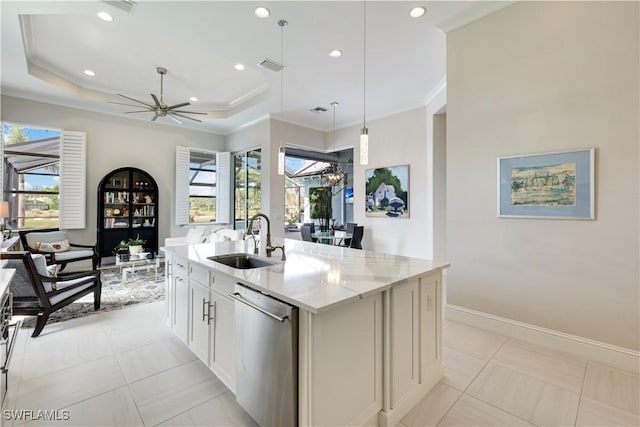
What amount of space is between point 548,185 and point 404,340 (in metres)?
2.03

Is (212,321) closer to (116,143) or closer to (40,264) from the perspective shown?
(40,264)

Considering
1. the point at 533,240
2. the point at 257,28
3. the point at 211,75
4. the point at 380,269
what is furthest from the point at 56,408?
the point at 211,75

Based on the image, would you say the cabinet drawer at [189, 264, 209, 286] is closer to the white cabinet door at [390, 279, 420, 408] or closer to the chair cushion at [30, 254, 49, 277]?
the white cabinet door at [390, 279, 420, 408]

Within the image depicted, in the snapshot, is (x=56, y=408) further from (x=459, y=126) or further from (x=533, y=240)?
(x=459, y=126)

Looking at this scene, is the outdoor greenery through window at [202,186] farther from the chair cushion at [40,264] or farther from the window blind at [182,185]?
the chair cushion at [40,264]

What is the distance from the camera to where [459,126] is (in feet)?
10.3

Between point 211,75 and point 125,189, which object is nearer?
point 211,75

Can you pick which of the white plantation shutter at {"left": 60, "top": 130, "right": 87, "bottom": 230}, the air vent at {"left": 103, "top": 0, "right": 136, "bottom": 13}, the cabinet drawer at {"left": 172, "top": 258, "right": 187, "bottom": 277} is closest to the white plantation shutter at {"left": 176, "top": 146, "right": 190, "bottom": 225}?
the white plantation shutter at {"left": 60, "top": 130, "right": 87, "bottom": 230}

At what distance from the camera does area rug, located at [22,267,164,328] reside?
11.1 ft

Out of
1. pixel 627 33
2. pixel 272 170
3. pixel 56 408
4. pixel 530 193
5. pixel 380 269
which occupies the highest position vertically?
pixel 627 33

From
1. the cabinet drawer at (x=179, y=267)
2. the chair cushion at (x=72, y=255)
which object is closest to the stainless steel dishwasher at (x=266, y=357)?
the cabinet drawer at (x=179, y=267)

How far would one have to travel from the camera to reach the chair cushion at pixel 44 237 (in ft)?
15.8

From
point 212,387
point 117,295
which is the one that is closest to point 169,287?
point 212,387

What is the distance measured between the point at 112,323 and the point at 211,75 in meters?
3.93
